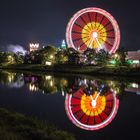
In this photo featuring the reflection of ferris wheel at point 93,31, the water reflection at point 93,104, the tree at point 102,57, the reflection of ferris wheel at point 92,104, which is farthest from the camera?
the tree at point 102,57

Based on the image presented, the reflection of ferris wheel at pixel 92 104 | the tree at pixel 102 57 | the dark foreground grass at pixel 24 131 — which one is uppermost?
the tree at pixel 102 57

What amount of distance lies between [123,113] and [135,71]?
38924 millimetres

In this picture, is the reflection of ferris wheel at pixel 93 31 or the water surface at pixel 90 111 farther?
the reflection of ferris wheel at pixel 93 31

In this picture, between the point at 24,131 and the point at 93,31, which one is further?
the point at 93,31

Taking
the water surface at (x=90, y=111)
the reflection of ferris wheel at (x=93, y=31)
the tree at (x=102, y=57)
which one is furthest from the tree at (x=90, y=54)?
the water surface at (x=90, y=111)

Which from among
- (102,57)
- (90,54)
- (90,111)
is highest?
(90,54)

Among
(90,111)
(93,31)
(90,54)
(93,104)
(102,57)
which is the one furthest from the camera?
(90,54)

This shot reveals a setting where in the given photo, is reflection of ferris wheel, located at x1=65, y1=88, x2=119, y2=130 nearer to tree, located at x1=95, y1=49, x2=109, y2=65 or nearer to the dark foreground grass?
the dark foreground grass

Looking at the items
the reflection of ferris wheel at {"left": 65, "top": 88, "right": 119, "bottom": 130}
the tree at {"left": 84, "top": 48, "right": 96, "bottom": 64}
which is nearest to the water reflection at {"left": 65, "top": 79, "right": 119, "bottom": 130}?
the reflection of ferris wheel at {"left": 65, "top": 88, "right": 119, "bottom": 130}

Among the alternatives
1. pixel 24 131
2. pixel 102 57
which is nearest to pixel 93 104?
pixel 24 131

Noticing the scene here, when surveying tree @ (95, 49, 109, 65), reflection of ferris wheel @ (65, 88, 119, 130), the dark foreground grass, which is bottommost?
reflection of ferris wheel @ (65, 88, 119, 130)

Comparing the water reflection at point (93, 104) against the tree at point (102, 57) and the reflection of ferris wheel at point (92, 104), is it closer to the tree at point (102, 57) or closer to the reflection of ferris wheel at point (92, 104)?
the reflection of ferris wheel at point (92, 104)

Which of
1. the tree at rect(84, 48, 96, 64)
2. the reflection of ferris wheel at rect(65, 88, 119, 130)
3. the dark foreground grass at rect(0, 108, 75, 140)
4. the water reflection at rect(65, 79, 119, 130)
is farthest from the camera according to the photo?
the tree at rect(84, 48, 96, 64)

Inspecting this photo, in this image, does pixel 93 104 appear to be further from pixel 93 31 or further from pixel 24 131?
pixel 93 31
